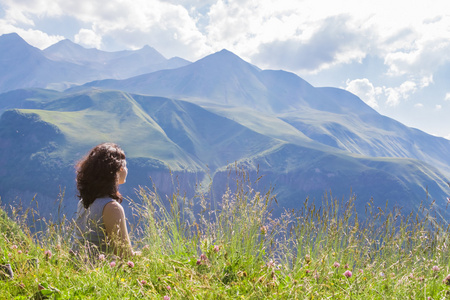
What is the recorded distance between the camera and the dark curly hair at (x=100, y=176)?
3.42 metres

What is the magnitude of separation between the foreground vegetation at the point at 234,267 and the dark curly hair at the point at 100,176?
37cm

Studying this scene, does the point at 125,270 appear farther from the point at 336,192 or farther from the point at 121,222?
the point at 336,192

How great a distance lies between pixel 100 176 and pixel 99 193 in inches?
6.6

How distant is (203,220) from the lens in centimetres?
365

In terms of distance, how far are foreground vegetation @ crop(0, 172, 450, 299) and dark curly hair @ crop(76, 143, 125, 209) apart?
0.37 m

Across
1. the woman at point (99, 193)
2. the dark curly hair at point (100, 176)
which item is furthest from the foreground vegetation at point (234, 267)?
the dark curly hair at point (100, 176)

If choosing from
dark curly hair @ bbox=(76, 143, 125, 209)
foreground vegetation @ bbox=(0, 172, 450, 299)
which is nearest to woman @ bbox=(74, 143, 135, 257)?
dark curly hair @ bbox=(76, 143, 125, 209)

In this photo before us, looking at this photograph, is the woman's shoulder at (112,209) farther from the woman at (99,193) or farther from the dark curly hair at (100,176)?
the dark curly hair at (100,176)

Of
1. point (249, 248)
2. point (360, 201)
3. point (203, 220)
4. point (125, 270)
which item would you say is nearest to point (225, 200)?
point (203, 220)

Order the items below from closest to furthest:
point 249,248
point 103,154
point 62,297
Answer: point 62,297 < point 249,248 < point 103,154

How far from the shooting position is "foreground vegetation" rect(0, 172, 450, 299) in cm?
225

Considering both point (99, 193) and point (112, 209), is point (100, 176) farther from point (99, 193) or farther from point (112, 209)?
point (112, 209)

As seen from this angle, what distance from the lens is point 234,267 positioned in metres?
2.72

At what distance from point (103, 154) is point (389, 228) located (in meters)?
3.08
